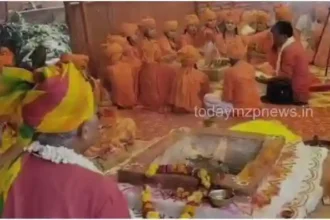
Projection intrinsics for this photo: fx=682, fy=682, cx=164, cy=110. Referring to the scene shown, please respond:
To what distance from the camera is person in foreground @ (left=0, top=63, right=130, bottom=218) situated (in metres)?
1.43

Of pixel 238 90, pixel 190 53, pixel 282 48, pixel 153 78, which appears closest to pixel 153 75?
pixel 153 78

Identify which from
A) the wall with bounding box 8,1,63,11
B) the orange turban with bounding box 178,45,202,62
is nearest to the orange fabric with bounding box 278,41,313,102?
the orange turban with bounding box 178,45,202,62

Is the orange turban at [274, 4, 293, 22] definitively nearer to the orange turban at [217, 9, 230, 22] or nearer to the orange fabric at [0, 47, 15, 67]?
the orange turban at [217, 9, 230, 22]

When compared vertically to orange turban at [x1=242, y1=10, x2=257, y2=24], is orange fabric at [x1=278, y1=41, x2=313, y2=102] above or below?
below

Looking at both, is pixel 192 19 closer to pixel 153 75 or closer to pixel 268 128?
pixel 153 75

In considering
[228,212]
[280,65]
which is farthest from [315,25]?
[228,212]

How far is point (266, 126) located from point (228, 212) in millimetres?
236

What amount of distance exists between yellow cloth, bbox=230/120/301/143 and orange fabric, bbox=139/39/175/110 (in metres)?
0.19

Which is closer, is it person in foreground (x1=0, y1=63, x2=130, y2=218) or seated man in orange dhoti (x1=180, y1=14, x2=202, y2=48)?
person in foreground (x1=0, y1=63, x2=130, y2=218)

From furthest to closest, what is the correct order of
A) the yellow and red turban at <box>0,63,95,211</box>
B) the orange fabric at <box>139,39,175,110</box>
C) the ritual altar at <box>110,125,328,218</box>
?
the orange fabric at <box>139,39,175,110</box> < the ritual altar at <box>110,125,328,218</box> < the yellow and red turban at <box>0,63,95,211</box>

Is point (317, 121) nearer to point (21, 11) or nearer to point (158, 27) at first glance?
point (158, 27)

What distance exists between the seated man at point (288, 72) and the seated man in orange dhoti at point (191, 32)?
179 millimetres

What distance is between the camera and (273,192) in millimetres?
1559

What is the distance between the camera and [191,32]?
1633 mm
